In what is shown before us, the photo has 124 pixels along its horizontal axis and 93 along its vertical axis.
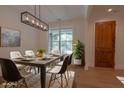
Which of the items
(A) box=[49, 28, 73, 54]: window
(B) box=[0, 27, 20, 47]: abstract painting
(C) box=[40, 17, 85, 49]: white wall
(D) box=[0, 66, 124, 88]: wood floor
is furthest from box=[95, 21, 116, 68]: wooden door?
(B) box=[0, 27, 20, 47]: abstract painting

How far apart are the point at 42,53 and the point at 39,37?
3799mm

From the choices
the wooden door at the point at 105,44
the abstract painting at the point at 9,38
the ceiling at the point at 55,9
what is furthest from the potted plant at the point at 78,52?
the abstract painting at the point at 9,38

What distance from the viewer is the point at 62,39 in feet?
24.1

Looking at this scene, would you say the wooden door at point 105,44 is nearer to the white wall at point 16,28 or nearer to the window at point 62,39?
the window at point 62,39

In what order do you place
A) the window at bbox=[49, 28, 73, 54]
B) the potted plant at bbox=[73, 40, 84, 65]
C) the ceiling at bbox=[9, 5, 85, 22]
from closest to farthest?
the ceiling at bbox=[9, 5, 85, 22] < the potted plant at bbox=[73, 40, 84, 65] < the window at bbox=[49, 28, 73, 54]

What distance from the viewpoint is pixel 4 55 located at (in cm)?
456

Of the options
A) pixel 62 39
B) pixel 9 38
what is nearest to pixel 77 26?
pixel 62 39

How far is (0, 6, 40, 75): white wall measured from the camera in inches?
176

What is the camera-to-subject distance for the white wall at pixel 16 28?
4.46 m

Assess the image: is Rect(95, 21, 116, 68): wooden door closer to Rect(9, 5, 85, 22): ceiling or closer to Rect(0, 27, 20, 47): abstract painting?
Rect(9, 5, 85, 22): ceiling

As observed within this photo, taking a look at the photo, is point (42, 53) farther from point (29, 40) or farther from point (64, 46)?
point (64, 46)

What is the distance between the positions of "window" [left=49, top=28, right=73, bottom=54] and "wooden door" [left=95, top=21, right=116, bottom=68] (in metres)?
1.62

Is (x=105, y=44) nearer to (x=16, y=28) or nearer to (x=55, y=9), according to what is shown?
(x=55, y=9)

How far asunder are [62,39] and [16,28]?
2909mm
